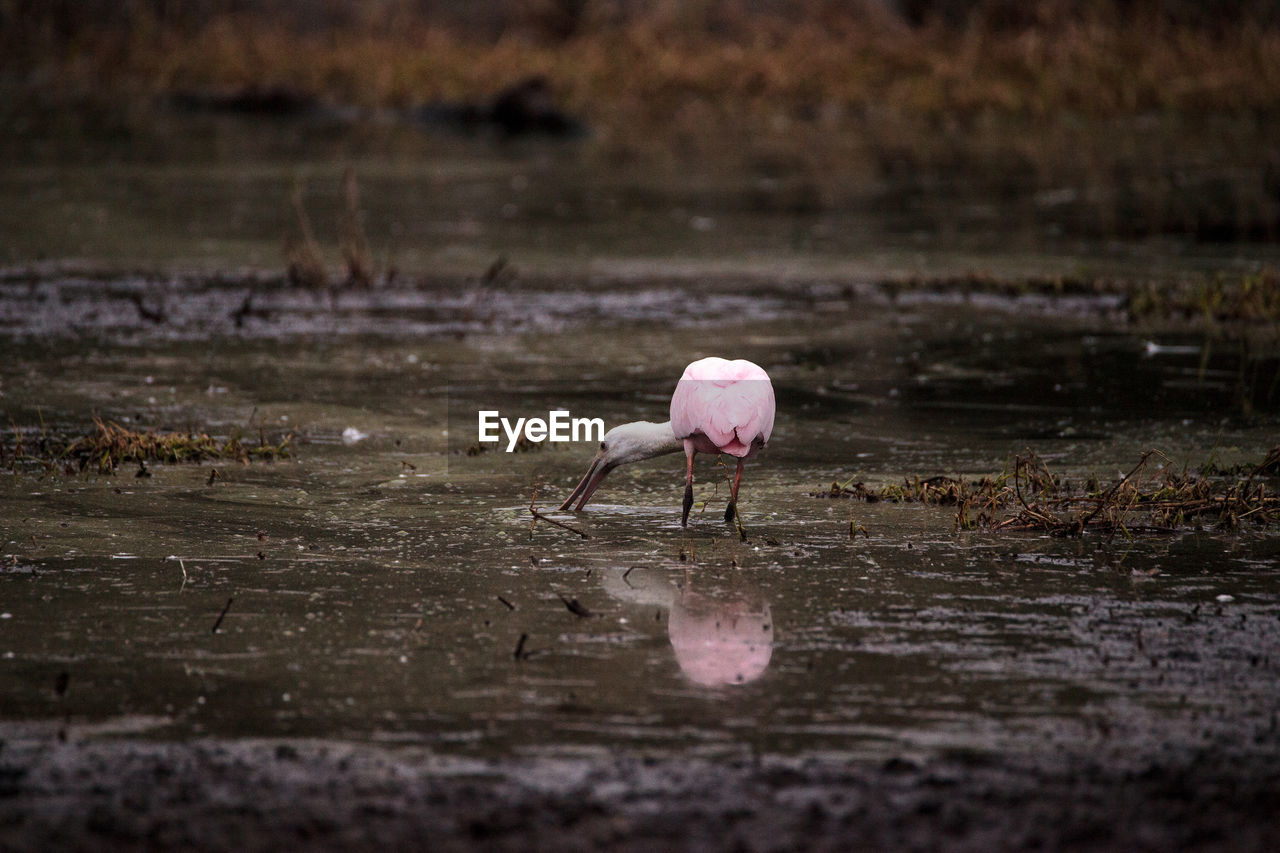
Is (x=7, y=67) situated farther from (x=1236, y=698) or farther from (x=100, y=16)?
(x=1236, y=698)

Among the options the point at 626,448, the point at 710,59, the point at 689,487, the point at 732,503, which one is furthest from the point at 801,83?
the point at 689,487

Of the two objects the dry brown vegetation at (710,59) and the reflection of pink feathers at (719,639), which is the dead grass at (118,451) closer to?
the reflection of pink feathers at (719,639)

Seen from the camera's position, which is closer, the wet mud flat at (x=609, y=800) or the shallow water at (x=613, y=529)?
the wet mud flat at (x=609, y=800)

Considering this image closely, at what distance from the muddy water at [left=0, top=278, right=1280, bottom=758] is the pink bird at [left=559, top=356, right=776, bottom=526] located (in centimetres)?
32

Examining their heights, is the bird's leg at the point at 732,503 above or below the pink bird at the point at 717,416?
→ below

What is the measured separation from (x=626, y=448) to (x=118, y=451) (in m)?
2.47

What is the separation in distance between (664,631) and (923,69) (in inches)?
1186

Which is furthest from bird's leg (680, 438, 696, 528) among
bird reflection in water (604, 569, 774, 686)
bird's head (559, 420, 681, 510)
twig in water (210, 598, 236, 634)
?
twig in water (210, 598, 236, 634)

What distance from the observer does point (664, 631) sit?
5762 mm

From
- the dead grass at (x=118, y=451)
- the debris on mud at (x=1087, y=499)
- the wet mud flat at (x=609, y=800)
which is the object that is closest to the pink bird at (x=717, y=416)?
the debris on mud at (x=1087, y=499)

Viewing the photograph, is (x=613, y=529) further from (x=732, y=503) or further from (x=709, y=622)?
(x=709, y=622)

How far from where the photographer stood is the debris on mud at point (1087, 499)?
6992 mm

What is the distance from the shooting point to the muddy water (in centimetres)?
499

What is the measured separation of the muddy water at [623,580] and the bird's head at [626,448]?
0.41ft
